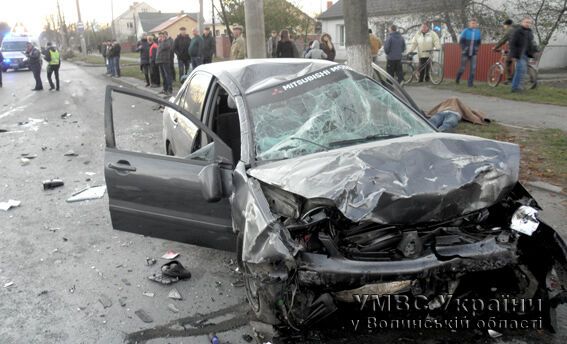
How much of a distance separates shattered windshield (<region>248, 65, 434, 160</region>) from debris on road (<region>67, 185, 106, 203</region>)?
3.20 meters

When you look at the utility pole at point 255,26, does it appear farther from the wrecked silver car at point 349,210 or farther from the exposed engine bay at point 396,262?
the exposed engine bay at point 396,262

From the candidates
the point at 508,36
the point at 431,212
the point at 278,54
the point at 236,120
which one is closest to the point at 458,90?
the point at 508,36

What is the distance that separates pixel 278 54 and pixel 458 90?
497 cm

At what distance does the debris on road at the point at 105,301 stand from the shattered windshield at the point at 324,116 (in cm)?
158

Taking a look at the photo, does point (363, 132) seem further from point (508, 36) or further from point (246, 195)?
point (508, 36)

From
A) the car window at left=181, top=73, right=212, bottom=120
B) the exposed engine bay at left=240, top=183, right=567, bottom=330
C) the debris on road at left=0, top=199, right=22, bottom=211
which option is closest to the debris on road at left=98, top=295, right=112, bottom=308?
the exposed engine bay at left=240, top=183, right=567, bottom=330

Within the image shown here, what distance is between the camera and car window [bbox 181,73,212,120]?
4.57 meters

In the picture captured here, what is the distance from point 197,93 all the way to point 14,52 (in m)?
33.1

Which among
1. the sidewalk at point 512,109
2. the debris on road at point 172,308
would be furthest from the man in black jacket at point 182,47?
the debris on road at point 172,308

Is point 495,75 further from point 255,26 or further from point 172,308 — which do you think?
point 172,308

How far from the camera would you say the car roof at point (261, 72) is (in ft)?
13.3

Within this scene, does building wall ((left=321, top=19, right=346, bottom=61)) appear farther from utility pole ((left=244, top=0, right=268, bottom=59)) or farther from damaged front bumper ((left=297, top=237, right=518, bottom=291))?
damaged front bumper ((left=297, top=237, right=518, bottom=291))

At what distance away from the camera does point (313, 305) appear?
8.93 feet

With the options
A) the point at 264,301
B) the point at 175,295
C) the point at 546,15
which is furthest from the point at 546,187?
the point at 546,15
